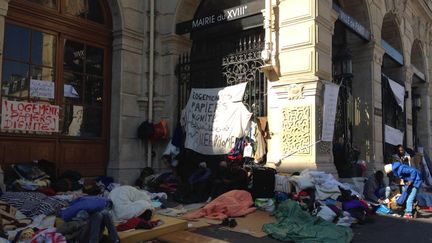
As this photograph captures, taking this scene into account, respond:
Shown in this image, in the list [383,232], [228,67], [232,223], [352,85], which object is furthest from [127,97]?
[383,232]

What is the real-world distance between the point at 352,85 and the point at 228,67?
4.08m

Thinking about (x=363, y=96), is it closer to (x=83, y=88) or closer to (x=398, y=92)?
(x=398, y=92)

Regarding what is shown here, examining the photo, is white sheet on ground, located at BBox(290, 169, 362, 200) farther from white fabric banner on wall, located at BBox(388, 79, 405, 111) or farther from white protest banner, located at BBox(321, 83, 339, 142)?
white fabric banner on wall, located at BBox(388, 79, 405, 111)

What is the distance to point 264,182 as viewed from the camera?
26.2 ft

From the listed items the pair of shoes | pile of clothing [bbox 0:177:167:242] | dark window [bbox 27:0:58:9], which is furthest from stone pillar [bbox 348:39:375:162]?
dark window [bbox 27:0:58:9]

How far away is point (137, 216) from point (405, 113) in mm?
11576

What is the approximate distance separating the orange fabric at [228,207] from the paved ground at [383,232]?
73 cm

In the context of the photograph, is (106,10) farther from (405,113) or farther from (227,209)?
(405,113)

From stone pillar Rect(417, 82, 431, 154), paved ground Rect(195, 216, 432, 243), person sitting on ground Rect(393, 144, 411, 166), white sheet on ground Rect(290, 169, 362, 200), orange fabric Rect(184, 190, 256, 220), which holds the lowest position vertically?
paved ground Rect(195, 216, 432, 243)

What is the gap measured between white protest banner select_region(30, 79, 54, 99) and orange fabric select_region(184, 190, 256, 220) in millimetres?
4132

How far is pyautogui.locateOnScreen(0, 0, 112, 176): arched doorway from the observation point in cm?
816

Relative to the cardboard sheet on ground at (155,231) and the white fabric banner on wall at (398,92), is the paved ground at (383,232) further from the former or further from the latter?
the white fabric banner on wall at (398,92)

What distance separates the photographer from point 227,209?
739 cm

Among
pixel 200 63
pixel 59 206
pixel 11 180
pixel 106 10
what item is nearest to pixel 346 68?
pixel 200 63
